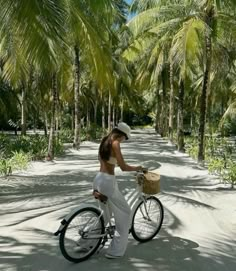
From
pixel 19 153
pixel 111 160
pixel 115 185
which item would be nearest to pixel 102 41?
pixel 19 153

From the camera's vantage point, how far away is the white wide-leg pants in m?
5.61

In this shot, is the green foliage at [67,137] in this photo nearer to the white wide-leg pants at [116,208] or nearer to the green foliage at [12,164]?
the green foliage at [12,164]

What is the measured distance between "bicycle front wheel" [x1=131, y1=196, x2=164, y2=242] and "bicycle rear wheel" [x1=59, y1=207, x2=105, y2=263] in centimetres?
73

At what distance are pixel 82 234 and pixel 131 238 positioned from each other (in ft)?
4.34

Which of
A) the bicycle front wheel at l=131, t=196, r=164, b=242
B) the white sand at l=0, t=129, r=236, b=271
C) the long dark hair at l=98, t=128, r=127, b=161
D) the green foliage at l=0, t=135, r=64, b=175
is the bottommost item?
the white sand at l=0, t=129, r=236, b=271

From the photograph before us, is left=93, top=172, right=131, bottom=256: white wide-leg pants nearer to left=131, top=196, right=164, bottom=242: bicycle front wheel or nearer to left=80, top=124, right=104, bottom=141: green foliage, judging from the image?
left=131, top=196, right=164, bottom=242: bicycle front wheel

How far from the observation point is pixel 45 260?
18.6 ft

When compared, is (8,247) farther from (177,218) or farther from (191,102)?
(191,102)

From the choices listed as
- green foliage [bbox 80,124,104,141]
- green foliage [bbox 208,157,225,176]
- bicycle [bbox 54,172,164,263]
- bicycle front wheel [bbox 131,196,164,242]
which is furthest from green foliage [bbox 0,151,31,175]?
green foliage [bbox 80,124,104,141]

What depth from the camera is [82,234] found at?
5.58 metres

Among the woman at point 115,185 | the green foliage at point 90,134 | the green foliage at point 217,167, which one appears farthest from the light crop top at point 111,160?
the green foliage at point 90,134

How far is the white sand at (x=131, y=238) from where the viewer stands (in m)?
5.65

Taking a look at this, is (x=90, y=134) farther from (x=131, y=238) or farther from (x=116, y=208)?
(x=116, y=208)

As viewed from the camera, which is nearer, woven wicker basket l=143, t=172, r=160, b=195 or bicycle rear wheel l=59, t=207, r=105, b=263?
bicycle rear wheel l=59, t=207, r=105, b=263
